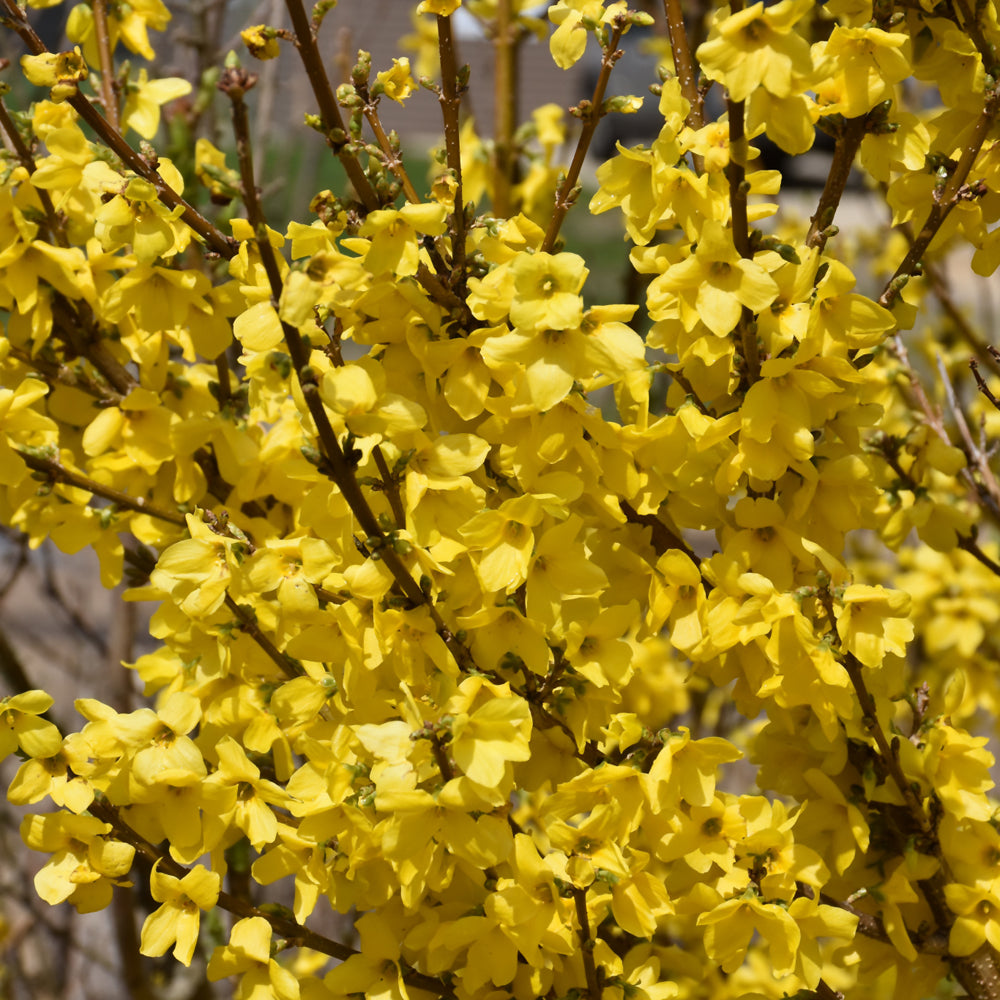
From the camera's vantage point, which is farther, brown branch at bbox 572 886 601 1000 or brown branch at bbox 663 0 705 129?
brown branch at bbox 663 0 705 129

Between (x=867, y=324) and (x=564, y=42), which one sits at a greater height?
(x=564, y=42)

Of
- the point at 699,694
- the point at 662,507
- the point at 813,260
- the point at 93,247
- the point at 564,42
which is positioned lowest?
the point at 699,694

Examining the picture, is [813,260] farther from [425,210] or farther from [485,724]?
[485,724]

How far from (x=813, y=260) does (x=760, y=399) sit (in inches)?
6.4

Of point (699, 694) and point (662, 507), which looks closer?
point (662, 507)

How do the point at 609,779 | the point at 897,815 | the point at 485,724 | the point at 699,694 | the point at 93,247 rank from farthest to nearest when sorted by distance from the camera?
the point at 699,694
the point at 93,247
the point at 897,815
the point at 609,779
the point at 485,724

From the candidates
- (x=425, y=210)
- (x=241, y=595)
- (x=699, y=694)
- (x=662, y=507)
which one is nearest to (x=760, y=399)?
(x=662, y=507)

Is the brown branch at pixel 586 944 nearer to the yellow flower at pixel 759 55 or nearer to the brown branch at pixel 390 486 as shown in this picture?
the brown branch at pixel 390 486

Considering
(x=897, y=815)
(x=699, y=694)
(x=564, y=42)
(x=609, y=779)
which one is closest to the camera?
(x=609, y=779)

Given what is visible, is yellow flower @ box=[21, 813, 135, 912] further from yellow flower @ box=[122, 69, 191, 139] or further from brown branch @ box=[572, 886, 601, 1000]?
yellow flower @ box=[122, 69, 191, 139]

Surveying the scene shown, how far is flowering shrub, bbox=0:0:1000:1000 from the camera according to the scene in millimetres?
1073

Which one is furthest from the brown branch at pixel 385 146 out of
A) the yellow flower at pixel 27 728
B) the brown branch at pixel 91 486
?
the yellow flower at pixel 27 728

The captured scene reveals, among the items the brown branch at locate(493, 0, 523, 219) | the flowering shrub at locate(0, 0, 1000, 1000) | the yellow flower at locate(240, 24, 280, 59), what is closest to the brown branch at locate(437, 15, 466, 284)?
the flowering shrub at locate(0, 0, 1000, 1000)

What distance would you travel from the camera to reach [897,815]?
1.39m
